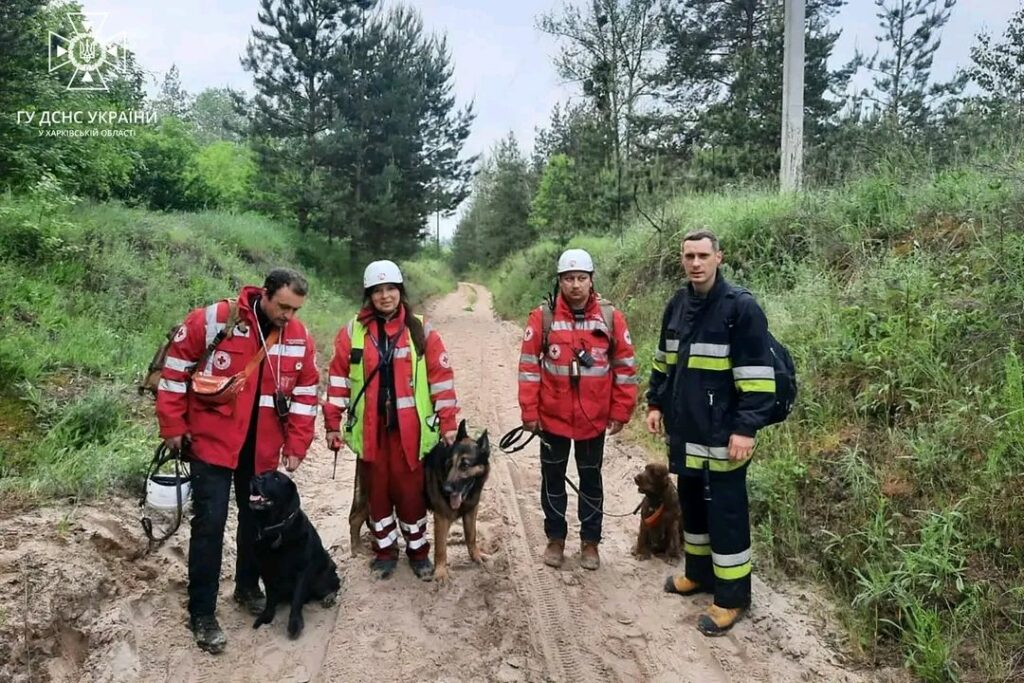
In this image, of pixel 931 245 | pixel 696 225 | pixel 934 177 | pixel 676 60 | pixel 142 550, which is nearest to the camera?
pixel 142 550

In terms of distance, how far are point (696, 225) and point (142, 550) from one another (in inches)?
311

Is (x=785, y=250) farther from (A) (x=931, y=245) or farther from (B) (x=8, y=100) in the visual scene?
(B) (x=8, y=100)

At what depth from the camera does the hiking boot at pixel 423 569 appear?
4.30m

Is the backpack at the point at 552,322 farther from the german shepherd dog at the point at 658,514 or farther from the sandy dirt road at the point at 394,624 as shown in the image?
the sandy dirt road at the point at 394,624

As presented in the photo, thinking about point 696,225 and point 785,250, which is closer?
point 785,250

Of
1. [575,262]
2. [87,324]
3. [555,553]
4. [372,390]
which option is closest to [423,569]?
[555,553]

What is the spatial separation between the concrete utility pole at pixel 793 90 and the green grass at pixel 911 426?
2903 millimetres

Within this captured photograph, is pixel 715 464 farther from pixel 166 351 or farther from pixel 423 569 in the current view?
pixel 166 351

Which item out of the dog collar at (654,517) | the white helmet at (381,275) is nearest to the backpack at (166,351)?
the white helmet at (381,275)

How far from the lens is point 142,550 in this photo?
13.6 ft

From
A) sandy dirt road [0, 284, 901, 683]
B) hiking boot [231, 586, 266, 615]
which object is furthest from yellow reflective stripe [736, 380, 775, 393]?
hiking boot [231, 586, 266, 615]

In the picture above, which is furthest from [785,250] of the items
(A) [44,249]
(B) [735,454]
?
(A) [44,249]

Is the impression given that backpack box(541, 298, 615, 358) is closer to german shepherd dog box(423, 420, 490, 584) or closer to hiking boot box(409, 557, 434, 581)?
german shepherd dog box(423, 420, 490, 584)

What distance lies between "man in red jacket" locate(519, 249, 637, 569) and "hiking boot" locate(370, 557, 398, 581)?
1.11 m
